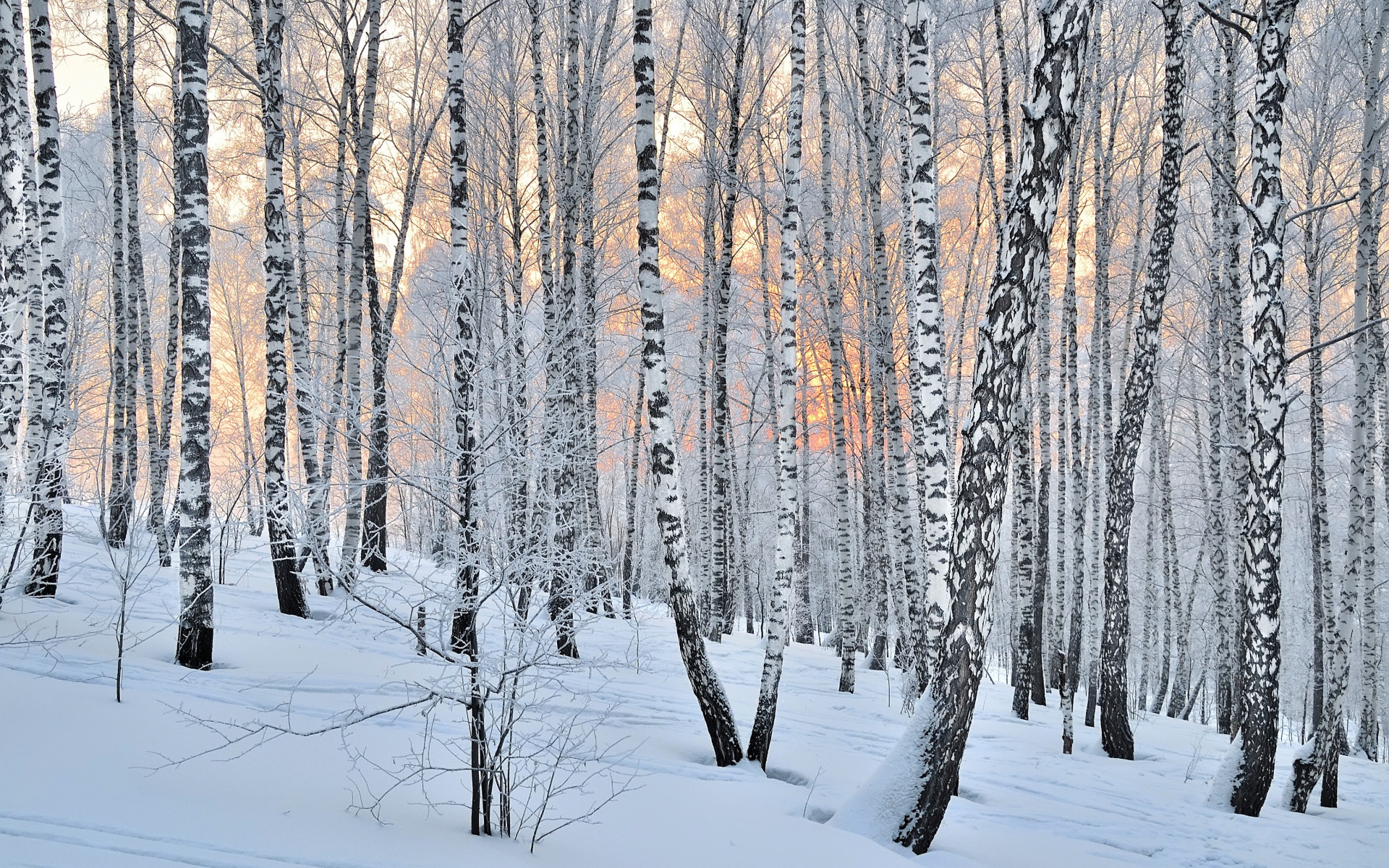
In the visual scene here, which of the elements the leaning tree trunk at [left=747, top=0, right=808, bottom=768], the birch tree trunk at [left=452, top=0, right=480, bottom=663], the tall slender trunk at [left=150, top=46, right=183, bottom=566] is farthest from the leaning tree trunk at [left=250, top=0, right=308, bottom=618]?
the leaning tree trunk at [left=747, top=0, right=808, bottom=768]

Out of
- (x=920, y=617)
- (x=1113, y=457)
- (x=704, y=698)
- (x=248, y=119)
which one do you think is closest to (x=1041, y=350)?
(x=1113, y=457)

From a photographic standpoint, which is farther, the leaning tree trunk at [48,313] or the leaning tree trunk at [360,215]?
the leaning tree trunk at [360,215]

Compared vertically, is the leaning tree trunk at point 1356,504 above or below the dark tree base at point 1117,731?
above

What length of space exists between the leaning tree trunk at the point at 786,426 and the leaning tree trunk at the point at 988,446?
4.08ft

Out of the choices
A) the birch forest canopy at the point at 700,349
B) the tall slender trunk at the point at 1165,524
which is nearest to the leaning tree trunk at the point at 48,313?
the birch forest canopy at the point at 700,349

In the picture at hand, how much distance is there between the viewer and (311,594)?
9.38m

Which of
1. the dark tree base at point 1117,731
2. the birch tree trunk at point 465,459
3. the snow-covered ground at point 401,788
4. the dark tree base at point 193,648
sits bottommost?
the dark tree base at point 1117,731

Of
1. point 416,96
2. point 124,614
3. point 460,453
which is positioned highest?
point 416,96

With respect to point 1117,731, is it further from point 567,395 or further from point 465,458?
point 465,458

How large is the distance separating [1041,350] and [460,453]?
30.9 ft

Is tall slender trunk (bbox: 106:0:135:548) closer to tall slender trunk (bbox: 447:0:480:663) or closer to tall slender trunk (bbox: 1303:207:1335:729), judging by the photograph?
tall slender trunk (bbox: 447:0:480:663)

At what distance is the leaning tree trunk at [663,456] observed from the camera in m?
5.57

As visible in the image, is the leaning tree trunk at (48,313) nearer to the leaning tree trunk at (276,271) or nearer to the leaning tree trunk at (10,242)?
the leaning tree trunk at (10,242)

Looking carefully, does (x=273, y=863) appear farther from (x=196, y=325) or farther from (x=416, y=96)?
(x=416, y=96)
